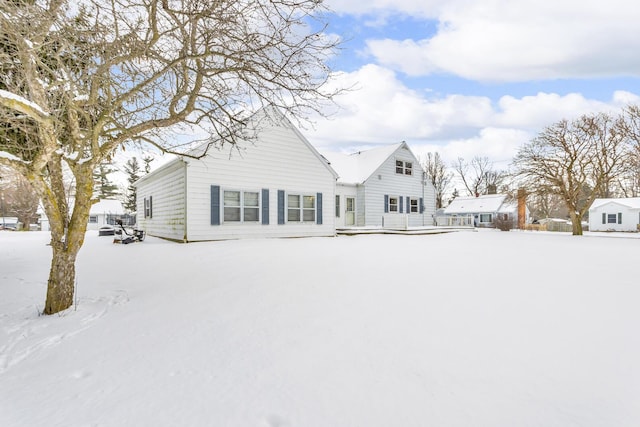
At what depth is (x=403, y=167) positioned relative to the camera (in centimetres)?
2158

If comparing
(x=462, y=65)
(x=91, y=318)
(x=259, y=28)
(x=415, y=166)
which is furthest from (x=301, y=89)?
(x=415, y=166)

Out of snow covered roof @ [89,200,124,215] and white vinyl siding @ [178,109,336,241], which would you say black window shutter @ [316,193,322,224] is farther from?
snow covered roof @ [89,200,124,215]

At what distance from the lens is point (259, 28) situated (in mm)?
4875

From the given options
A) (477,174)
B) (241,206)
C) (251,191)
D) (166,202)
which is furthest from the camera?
(477,174)

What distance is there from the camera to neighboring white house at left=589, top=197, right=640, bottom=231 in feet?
98.1

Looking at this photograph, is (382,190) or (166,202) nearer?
(166,202)

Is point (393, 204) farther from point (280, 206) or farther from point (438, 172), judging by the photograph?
point (438, 172)

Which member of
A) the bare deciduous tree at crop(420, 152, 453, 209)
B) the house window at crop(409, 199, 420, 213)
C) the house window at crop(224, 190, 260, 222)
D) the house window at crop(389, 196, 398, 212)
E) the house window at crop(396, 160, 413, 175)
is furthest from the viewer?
the bare deciduous tree at crop(420, 152, 453, 209)

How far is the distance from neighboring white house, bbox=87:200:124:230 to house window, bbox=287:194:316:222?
110 feet

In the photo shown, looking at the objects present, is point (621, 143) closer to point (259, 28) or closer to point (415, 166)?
point (415, 166)

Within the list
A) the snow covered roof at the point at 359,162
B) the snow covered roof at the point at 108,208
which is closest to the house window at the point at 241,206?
the snow covered roof at the point at 359,162

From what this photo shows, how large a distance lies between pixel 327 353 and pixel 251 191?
417 inches

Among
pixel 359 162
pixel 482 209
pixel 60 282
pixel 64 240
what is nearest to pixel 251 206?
pixel 64 240

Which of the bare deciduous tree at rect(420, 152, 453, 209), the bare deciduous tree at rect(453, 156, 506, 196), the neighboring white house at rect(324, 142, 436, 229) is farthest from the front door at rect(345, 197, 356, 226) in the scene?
the bare deciduous tree at rect(453, 156, 506, 196)
